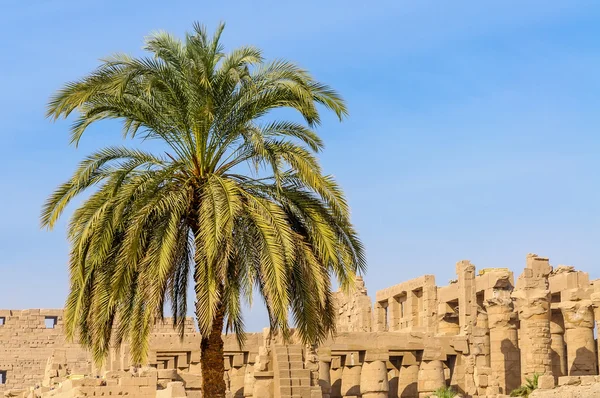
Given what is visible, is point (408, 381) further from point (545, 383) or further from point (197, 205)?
point (197, 205)

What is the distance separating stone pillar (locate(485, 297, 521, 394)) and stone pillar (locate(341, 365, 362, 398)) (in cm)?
456

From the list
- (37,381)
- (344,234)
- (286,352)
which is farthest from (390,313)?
(344,234)

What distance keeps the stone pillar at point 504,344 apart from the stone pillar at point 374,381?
12.2ft

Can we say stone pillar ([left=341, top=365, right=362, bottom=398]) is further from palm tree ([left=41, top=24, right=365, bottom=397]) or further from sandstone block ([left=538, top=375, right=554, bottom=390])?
palm tree ([left=41, top=24, right=365, bottom=397])

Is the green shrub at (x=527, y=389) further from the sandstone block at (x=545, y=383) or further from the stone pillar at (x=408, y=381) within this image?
the stone pillar at (x=408, y=381)

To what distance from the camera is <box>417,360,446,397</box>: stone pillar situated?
36.8 metres

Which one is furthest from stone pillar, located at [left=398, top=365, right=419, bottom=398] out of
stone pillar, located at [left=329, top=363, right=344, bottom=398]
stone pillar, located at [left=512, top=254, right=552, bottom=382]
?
stone pillar, located at [left=512, top=254, right=552, bottom=382]

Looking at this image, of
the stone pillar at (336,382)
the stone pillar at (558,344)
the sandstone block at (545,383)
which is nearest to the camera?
the sandstone block at (545,383)

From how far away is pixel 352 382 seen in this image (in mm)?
37656

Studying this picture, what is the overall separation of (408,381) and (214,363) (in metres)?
21.1

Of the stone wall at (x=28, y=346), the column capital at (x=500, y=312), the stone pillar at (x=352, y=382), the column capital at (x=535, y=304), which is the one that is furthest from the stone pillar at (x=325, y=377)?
the stone wall at (x=28, y=346)

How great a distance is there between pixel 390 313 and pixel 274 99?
28.0m

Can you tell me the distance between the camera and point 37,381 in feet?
158

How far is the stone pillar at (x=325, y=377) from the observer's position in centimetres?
3599
